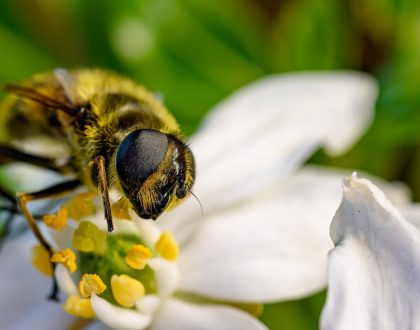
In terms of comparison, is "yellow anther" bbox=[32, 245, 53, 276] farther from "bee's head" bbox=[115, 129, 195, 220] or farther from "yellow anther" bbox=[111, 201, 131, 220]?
"bee's head" bbox=[115, 129, 195, 220]

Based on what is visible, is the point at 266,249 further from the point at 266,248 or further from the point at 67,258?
the point at 67,258

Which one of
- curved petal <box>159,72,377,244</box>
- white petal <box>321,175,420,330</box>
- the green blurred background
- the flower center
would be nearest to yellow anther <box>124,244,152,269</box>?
the flower center

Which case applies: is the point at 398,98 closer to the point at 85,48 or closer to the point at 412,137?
the point at 412,137

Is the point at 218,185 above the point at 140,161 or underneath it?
underneath

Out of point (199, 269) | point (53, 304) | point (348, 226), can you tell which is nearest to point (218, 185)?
point (199, 269)

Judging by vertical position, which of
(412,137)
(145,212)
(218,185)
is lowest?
(412,137)

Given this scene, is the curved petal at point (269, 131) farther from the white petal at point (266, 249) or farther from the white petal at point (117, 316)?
the white petal at point (117, 316)
